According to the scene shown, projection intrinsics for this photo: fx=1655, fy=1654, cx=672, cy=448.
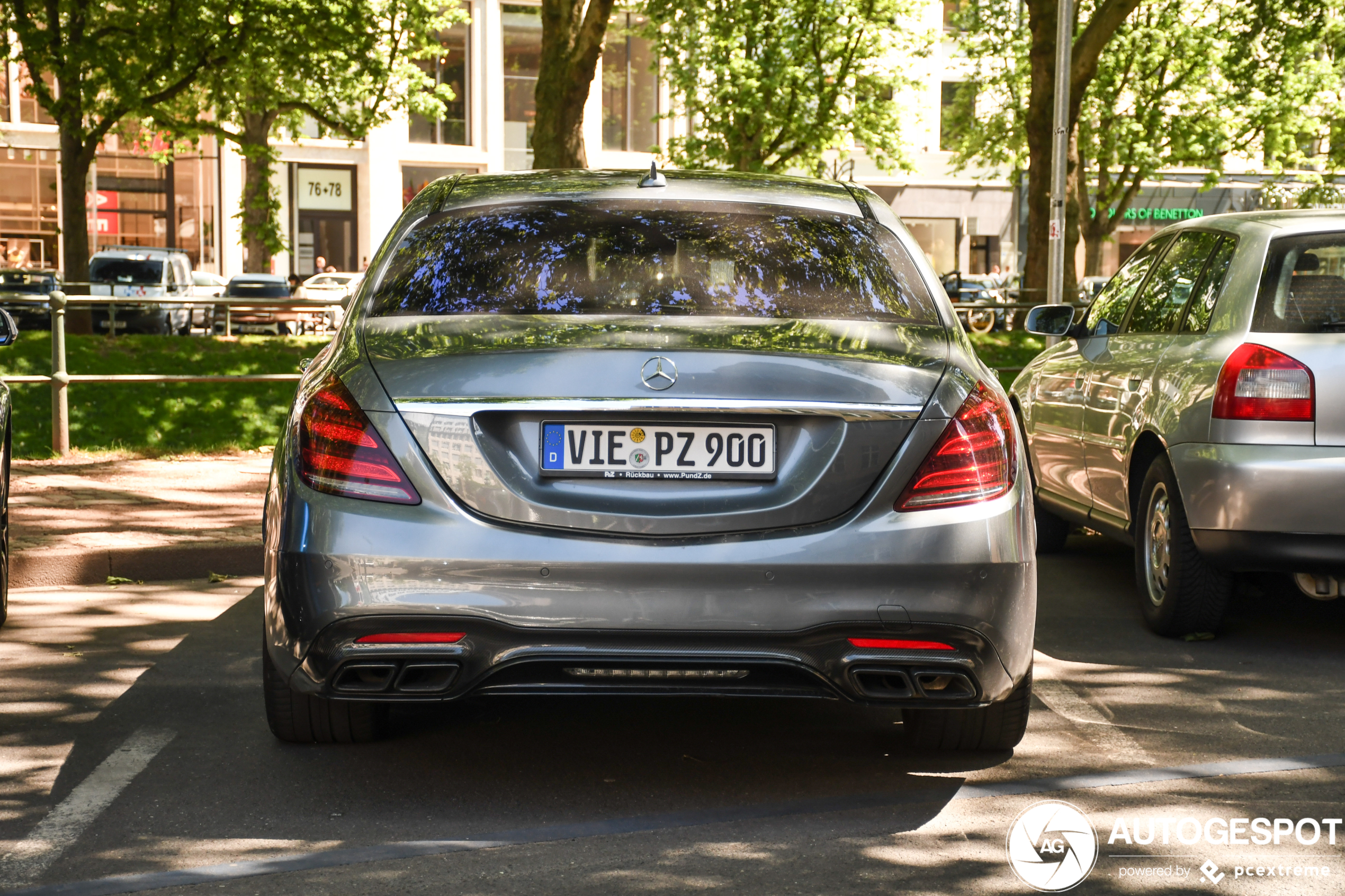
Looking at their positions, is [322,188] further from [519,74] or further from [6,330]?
[6,330]

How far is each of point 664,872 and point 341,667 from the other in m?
0.88

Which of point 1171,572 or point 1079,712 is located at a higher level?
point 1171,572

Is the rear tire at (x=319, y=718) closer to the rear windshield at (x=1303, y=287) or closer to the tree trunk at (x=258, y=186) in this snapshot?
the rear windshield at (x=1303, y=287)

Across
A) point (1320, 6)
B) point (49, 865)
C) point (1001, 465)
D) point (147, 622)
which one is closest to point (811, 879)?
point (1001, 465)

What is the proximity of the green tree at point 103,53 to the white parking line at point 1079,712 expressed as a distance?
51.0 feet

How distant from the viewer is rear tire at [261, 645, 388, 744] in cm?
443

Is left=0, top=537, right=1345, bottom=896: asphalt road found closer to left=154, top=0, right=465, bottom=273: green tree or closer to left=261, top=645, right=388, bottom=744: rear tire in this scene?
left=261, top=645, right=388, bottom=744: rear tire

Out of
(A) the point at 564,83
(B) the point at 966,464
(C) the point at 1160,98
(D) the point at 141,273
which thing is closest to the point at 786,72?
(C) the point at 1160,98

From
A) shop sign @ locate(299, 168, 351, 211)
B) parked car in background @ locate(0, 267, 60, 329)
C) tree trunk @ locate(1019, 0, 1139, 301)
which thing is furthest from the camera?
shop sign @ locate(299, 168, 351, 211)

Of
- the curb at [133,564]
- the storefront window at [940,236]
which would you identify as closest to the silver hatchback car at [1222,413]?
the curb at [133,564]

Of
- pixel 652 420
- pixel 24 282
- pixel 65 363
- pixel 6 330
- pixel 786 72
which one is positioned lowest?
pixel 65 363

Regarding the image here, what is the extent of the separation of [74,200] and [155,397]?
854cm

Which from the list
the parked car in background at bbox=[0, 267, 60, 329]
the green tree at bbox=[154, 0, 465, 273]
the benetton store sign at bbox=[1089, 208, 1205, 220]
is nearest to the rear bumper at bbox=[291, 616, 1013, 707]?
the green tree at bbox=[154, 0, 465, 273]

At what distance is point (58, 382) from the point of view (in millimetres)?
11172
